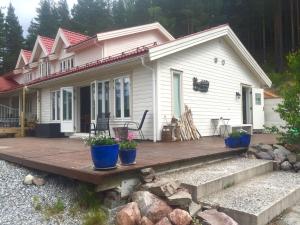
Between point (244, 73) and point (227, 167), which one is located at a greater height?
point (244, 73)

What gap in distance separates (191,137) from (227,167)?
411cm

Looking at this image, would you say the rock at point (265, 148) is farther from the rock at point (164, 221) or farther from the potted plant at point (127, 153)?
the rock at point (164, 221)

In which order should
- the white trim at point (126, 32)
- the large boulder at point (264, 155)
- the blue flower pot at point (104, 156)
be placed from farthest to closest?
the white trim at point (126, 32) → the large boulder at point (264, 155) → the blue flower pot at point (104, 156)

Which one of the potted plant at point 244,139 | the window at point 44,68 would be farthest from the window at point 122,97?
the window at point 44,68

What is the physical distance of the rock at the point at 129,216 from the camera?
10.7 feet

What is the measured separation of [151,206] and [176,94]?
20.2ft

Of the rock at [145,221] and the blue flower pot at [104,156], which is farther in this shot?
the blue flower pot at [104,156]

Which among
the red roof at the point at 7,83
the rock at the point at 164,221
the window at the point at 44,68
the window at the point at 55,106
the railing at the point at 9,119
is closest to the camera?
the rock at the point at 164,221

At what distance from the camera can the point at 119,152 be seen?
13.4 ft

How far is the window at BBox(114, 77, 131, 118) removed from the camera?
30.9 feet

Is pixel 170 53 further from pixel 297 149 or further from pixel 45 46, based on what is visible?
pixel 45 46

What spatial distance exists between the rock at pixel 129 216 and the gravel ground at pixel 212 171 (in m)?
0.89

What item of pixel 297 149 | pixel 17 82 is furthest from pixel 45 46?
pixel 297 149

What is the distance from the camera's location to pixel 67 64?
15.3 meters
